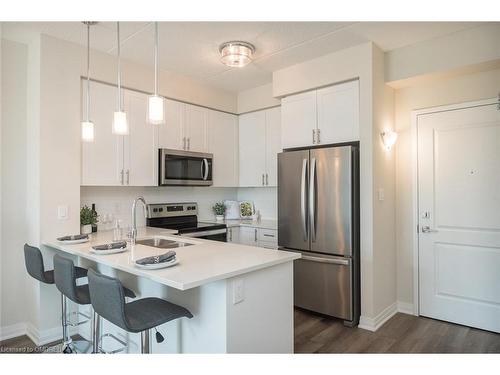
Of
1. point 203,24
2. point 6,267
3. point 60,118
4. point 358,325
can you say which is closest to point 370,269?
point 358,325

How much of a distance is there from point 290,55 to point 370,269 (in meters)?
2.19

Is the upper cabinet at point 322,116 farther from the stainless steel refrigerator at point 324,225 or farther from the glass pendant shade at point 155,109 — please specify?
the glass pendant shade at point 155,109

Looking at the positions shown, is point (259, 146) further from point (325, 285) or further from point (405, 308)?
point (405, 308)

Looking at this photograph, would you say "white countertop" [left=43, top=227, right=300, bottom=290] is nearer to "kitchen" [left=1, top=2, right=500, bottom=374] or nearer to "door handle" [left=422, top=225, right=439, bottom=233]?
"kitchen" [left=1, top=2, right=500, bottom=374]

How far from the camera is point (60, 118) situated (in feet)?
9.39

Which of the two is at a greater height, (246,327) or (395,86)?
(395,86)

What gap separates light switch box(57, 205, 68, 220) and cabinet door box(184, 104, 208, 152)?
1.54m

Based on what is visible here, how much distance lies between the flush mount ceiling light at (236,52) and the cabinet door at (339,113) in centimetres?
83

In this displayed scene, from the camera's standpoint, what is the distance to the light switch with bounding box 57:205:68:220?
9.37 ft

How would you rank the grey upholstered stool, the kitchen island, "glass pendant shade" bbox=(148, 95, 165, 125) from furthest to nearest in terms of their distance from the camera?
A: "glass pendant shade" bbox=(148, 95, 165, 125) < the kitchen island < the grey upholstered stool

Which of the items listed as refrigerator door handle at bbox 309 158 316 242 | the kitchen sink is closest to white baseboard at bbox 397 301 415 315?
refrigerator door handle at bbox 309 158 316 242

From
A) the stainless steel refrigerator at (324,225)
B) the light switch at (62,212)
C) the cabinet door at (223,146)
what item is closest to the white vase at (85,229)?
the light switch at (62,212)

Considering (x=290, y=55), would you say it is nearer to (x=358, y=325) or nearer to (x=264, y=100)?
(x=264, y=100)

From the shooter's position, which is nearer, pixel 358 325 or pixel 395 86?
pixel 358 325
